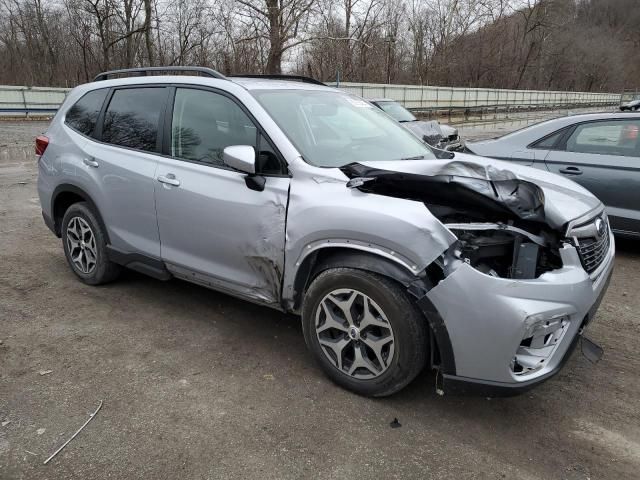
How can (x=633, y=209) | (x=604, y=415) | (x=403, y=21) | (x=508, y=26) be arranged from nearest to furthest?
(x=604, y=415), (x=633, y=209), (x=403, y=21), (x=508, y=26)

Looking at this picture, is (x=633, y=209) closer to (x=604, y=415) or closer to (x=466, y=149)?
(x=466, y=149)

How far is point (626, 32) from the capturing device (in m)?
103

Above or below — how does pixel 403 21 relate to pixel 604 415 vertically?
above

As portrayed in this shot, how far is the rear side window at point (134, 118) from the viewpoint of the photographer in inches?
152

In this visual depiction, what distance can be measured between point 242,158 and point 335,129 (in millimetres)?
837

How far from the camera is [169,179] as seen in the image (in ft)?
11.8

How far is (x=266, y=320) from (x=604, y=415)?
2.33m

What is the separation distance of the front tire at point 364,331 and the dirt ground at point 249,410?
0.17m

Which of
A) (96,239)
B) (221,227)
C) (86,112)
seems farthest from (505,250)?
(86,112)

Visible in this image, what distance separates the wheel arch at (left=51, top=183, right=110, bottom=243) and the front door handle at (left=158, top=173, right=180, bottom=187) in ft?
2.99

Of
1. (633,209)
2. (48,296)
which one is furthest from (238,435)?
(633,209)

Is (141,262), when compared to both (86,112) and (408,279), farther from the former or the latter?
(408,279)

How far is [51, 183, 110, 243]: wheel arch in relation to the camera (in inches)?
167

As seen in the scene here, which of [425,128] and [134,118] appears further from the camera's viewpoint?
[425,128]
